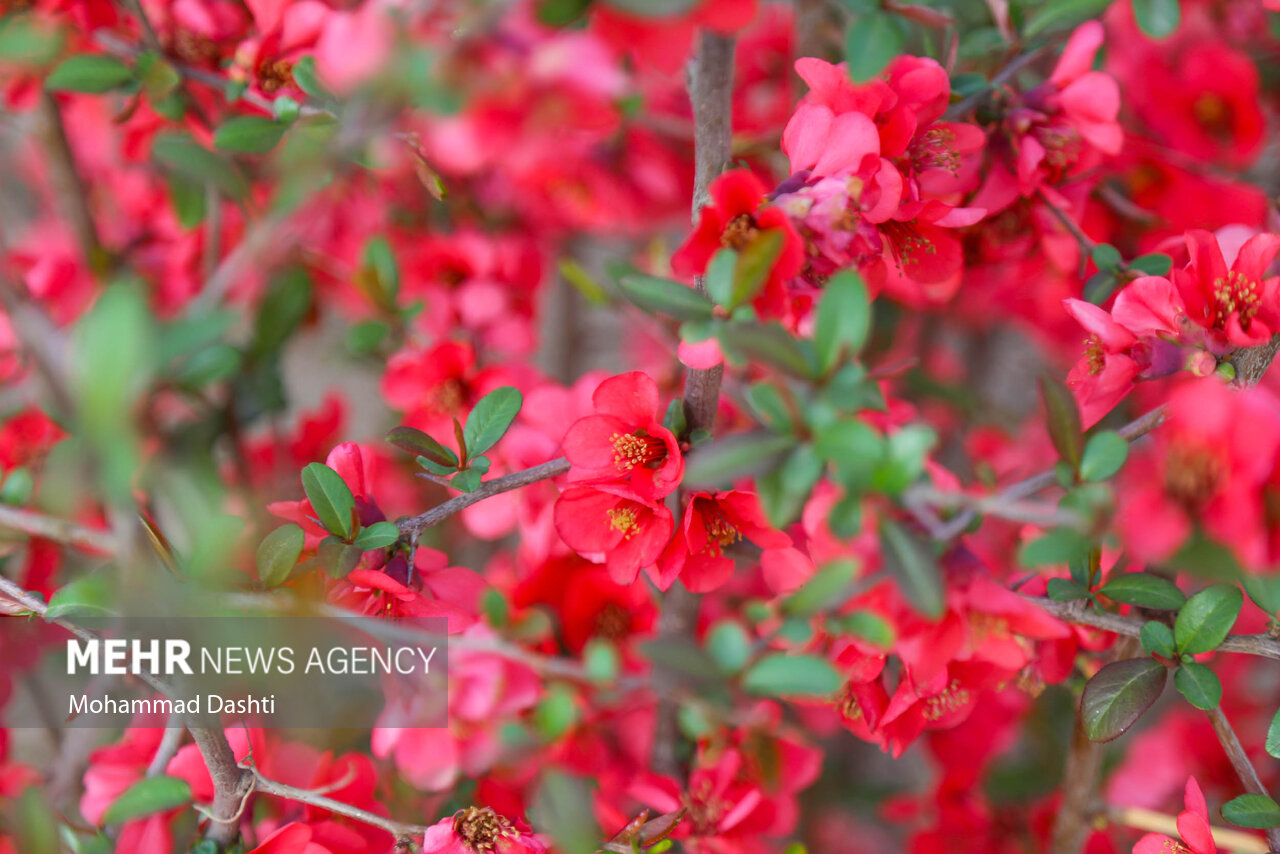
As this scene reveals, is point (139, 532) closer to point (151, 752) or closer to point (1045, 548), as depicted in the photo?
point (151, 752)

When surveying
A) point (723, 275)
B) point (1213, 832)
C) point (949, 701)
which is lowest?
point (1213, 832)

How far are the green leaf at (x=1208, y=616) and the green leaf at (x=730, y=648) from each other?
33 centimetres

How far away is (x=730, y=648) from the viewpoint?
410 millimetres

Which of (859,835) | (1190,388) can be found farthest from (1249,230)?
(859,835)

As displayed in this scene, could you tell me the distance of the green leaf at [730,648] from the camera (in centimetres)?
41

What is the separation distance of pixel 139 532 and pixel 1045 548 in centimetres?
48

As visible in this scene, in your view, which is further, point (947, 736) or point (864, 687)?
point (947, 736)

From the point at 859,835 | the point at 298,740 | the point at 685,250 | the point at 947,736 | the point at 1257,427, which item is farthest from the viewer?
the point at 859,835

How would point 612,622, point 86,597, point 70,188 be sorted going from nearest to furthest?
point 86,597 < point 612,622 < point 70,188

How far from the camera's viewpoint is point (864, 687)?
0.56 m

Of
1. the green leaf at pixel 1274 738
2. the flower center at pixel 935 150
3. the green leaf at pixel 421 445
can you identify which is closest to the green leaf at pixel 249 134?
the green leaf at pixel 421 445

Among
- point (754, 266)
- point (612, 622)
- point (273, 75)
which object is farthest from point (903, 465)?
point (273, 75)

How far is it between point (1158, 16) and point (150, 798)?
2.63ft

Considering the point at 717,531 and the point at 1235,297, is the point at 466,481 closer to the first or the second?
the point at 717,531
